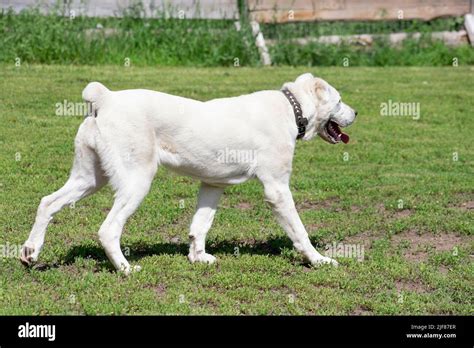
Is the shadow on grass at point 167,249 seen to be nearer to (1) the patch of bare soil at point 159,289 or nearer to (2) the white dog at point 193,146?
(2) the white dog at point 193,146

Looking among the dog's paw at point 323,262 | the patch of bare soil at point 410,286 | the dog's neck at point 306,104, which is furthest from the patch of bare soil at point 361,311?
the dog's neck at point 306,104

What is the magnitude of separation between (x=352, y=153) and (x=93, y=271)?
5536mm

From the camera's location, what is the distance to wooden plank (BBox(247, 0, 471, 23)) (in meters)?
17.5

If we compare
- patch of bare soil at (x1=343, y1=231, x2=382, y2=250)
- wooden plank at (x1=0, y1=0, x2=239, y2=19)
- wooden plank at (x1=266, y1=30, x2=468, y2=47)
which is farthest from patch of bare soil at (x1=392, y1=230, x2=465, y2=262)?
wooden plank at (x1=0, y1=0, x2=239, y2=19)

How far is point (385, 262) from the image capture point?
7.57 meters

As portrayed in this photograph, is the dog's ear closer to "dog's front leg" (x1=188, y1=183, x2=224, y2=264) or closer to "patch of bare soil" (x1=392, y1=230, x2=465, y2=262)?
"dog's front leg" (x1=188, y1=183, x2=224, y2=264)

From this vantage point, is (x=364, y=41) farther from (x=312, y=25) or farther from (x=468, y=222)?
(x=468, y=222)

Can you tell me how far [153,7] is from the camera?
17.0 meters

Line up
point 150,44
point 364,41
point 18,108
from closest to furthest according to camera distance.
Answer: point 18,108, point 150,44, point 364,41

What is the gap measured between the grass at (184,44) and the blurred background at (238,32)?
18 mm

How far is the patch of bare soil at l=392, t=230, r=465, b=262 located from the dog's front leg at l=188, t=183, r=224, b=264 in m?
1.73

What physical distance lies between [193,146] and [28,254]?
1.50 metres

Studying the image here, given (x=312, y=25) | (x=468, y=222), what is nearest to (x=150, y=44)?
(x=312, y=25)

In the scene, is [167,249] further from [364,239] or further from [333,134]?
[364,239]
